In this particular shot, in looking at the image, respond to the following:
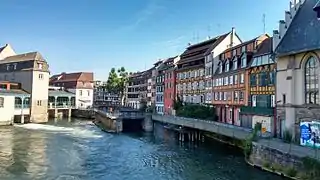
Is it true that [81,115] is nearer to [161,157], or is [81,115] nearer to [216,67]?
[216,67]

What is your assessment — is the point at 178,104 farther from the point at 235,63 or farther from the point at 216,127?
the point at 216,127

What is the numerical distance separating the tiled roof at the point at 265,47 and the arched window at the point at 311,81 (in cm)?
1025

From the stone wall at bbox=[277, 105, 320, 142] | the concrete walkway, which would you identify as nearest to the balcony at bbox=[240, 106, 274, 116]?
the stone wall at bbox=[277, 105, 320, 142]

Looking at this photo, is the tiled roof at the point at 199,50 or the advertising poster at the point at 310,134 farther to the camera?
the tiled roof at the point at 199,50

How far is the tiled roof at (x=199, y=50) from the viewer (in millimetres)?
60894

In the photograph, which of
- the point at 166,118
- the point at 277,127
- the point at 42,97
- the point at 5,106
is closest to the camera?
the point at 277,127

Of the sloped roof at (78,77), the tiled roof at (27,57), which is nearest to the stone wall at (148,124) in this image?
the tiled roof at (27,57)

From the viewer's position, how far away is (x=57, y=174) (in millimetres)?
26250

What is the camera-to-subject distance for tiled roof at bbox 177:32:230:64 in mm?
60894

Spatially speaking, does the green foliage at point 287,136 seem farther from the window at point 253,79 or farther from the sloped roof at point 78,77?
the sloped roof at point 78,77

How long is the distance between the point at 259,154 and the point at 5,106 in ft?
165

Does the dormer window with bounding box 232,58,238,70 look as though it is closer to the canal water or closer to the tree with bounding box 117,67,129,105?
the canal water

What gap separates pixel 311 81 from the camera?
31062mm

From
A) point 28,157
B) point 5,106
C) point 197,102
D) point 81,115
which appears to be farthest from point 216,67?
point 81,115
